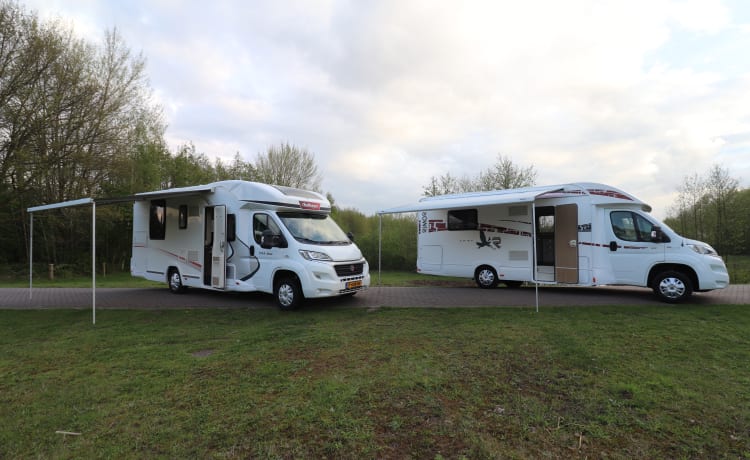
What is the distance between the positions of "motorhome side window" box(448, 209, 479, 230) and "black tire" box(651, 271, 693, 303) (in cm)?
421

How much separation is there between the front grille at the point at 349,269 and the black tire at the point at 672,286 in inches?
246

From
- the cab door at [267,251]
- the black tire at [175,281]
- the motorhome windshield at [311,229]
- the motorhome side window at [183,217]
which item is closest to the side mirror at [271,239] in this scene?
the cab door at [267,251]

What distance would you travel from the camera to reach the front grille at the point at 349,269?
773 centimetres

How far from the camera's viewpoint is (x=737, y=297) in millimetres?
8836

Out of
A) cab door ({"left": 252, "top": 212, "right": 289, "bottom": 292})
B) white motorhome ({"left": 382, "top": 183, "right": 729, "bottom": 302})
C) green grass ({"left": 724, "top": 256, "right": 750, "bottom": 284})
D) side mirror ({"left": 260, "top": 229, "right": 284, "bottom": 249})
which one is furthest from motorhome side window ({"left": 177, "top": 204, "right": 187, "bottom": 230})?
green grass ({"left": 724, "top": 256, "right": 750, "bottom": 284})

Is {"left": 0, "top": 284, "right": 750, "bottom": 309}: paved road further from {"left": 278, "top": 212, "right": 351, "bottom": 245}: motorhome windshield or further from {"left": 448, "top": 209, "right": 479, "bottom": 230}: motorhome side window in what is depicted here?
{"left": 448, "top": 209, "right": 479, "bottom": 230}: motorhome side window

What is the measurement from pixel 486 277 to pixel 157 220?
29.1ft

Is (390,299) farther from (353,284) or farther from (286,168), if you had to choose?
(286,168)

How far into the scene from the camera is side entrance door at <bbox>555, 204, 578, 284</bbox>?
30.5 feet

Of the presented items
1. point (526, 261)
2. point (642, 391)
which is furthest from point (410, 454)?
point (526, 261)

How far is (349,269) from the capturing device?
799 cm

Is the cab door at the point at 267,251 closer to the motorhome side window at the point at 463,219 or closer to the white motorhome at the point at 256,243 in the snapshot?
the white motorhome at the point at 256,243

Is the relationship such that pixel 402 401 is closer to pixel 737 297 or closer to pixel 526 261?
pixel 526 261

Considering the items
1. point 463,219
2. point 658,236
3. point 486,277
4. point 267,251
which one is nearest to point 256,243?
point 267,251
